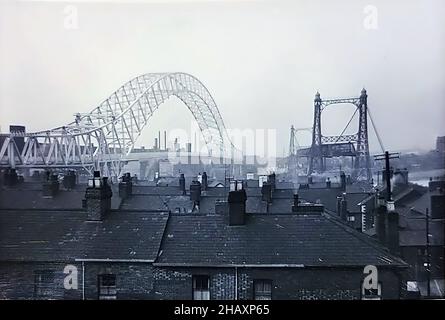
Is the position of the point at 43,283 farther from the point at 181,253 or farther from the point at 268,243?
the point at 268,243

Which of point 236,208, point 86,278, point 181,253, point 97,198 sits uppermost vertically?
point 97,198

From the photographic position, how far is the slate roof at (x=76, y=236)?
480 centimetres

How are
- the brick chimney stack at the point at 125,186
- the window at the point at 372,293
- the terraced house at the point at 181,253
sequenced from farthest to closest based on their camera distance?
1. the brick chimney stack at the point at 125,186
2. the terraced house at the point at 181,253
3. the window at the point at 372,293

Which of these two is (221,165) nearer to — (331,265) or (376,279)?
(331,265)

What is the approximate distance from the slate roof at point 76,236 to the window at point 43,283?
0.15 metres

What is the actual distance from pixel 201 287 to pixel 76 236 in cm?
140

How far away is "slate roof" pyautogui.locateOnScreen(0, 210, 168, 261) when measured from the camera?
4.80 m

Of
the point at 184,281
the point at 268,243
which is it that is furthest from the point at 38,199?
the point at 268,243

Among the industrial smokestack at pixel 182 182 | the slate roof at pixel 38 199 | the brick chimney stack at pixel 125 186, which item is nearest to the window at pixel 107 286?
the slate roof at pixel 38 199

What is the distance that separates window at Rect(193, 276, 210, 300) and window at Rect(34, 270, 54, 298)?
54.5 inches

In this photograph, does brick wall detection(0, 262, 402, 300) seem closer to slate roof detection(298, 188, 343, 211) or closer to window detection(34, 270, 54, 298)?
window detection(34, 270, 54, 298)

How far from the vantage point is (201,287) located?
4711 mm

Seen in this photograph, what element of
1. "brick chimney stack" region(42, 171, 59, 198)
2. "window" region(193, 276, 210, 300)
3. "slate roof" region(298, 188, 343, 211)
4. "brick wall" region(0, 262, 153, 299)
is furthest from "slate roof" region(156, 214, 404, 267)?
"brick chimney stack" region(42, 171, 59, 198)

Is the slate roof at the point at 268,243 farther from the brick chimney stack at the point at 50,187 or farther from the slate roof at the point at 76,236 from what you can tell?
the brick chimney stack at the point at 50,187
